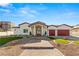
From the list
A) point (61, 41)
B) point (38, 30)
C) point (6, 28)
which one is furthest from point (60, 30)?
point (6, 28)

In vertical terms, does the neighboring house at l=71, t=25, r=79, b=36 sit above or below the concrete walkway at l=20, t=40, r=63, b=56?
above

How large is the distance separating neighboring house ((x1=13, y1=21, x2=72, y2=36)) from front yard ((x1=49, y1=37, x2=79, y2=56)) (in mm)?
203

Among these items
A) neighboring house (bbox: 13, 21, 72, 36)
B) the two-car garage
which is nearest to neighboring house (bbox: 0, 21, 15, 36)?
neighboring house (bbox: 13, 21, 72, 36)

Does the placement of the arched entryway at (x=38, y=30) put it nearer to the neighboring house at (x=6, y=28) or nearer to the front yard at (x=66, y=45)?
the front yard at (x=66, y=45)

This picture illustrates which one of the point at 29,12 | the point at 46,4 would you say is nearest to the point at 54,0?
the point at 46,4

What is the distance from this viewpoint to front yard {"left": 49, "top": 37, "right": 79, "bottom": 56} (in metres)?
7.95

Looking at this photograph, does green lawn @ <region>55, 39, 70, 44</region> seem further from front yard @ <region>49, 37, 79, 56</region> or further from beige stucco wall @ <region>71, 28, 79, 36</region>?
beige stucco wall @ <region>71, 28, 79, 36</region>

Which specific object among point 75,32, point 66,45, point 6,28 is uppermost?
point 6,28

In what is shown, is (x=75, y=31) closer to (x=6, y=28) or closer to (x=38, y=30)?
(x=38, y=30)

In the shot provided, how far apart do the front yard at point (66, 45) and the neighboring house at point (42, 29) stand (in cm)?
20

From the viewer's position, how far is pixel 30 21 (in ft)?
26.4

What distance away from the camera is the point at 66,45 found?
8.09 meters

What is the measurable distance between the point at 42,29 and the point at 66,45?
2.73 feet

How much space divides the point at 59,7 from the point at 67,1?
1.02 feet
